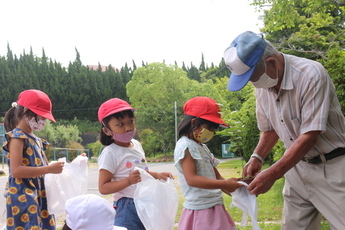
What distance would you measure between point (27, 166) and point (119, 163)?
2.40ft

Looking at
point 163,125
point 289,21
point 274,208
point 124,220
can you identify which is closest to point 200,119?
point 124,220

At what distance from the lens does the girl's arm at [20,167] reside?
3.21 m

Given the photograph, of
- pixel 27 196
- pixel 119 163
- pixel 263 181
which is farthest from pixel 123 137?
pixel 263 181

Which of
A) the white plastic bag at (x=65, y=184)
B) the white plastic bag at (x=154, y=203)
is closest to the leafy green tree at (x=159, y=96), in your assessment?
the white plastic bag at (x=65, y=184)

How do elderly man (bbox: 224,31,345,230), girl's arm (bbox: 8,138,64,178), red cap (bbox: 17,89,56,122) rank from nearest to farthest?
elderly man (bbox: 224,31,345,230) → girl's arm (bbox: 8,138,64,178) → red cap (bbox: 17,89,56,122)

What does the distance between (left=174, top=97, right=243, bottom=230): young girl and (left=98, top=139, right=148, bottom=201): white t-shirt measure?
39 centimetres

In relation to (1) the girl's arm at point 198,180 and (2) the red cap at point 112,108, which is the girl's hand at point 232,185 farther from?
(2) the red cap at point 112,108

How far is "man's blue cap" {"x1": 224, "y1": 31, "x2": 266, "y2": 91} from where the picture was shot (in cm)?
246

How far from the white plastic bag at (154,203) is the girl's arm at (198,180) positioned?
31cm

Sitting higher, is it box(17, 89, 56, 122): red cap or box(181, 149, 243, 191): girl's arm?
box(17, 89, 56, 122): red cap

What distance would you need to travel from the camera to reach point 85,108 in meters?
44.1

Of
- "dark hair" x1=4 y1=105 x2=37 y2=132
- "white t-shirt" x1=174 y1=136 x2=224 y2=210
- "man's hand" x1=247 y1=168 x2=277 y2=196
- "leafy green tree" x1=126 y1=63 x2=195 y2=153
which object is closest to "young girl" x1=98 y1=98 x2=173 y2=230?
"white t-shirt" x1=174 y1=136 x2=224 y2=210

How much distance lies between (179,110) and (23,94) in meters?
32.0

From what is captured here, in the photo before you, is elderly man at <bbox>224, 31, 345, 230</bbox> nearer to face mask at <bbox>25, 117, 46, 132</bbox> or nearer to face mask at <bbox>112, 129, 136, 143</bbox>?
face mask at <bbox>112, 129, 136, 143</bbox>
